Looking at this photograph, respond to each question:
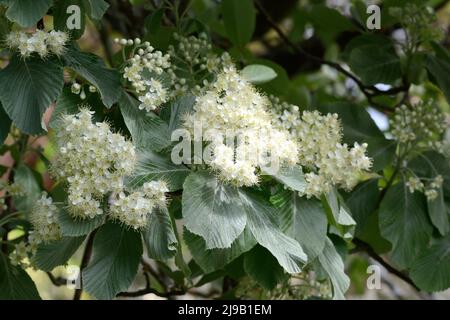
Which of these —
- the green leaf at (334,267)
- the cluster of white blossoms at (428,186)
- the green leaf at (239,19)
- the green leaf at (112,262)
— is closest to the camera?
the green leaf at (112,262)

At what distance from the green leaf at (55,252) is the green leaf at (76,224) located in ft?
0.40

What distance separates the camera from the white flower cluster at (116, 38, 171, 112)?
1652 mm

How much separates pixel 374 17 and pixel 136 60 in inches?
43.2

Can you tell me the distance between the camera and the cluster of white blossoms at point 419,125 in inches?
87.0

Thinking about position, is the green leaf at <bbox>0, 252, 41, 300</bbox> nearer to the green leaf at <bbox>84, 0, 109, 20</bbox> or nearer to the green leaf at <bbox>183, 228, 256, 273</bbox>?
the green leaf at <bbox>183, 228, 256, 273</bbox>

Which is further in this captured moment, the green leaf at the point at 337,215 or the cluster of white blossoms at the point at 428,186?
the cluster of white blossoms at the point at 428,186

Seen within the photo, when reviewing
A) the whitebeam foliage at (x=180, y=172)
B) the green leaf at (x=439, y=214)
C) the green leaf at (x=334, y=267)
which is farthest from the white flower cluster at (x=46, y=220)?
the green leaf at (x=439, y=214)

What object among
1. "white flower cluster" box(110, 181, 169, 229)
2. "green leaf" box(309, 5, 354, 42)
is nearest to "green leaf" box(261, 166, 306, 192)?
"white flower cluster" box(110, 181, 169, 229)

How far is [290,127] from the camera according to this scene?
176cm

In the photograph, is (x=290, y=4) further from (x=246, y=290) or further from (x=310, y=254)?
(x=310, y=254)

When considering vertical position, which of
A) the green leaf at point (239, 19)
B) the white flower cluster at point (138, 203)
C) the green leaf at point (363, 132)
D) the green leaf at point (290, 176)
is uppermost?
the green leaf at point (239, 19)

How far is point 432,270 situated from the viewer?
6.89 feet

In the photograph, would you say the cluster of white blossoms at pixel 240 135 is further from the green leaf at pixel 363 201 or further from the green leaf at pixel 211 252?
the green leaf at pixel 363 201

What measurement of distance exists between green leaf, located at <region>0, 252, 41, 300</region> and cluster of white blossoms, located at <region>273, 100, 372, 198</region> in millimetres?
750
